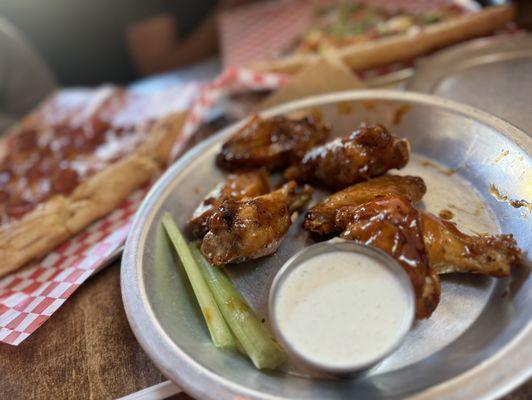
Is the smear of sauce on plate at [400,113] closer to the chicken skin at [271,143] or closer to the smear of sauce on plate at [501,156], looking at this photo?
the chicken skin at [271,143]

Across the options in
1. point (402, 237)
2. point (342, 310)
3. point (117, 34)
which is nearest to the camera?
point (342, 310)

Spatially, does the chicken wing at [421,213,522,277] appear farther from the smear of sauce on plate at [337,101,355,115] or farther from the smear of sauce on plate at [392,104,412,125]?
the smear of sauce on plate at [337,101,355,115]

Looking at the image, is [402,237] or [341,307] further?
[402,237]

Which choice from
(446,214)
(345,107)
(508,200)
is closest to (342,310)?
(446,214)

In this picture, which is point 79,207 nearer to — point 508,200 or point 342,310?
point 342,310

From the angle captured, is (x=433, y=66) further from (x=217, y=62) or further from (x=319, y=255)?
(x=217, y=62)

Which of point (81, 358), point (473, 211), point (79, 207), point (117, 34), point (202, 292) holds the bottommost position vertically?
point (473, 211)

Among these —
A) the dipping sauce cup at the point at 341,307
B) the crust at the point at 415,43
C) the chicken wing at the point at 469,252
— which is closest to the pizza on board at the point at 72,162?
the crust at the point at 415,43
